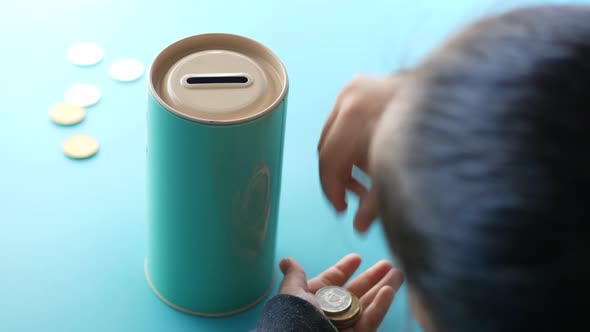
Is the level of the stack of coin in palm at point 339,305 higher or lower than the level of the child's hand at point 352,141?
lower

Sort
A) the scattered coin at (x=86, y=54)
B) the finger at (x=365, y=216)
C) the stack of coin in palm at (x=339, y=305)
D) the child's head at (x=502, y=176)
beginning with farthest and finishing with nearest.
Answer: the scattered coin at (x=86, y=54) < the stack of coin in palm at (x=339, y=305) < the finger at (x=365, y=216) < the child's head at (x=502, y=176)

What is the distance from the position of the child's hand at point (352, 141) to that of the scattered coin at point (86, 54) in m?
0.48

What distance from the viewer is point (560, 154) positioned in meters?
0.42

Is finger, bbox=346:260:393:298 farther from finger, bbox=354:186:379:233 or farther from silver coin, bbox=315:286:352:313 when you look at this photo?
finger, bbox=354:186:379:233

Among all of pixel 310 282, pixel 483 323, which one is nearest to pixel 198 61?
pixel 310 282

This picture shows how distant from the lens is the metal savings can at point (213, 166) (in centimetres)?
69

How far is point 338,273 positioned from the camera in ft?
2.81

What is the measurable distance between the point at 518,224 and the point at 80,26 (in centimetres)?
87

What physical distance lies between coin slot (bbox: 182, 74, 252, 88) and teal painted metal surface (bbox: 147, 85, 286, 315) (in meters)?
0.05

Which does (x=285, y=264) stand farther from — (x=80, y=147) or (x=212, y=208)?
(x=80, y=147)

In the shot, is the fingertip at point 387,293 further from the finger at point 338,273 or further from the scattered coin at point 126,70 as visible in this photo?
the scattered coin at point 126,70

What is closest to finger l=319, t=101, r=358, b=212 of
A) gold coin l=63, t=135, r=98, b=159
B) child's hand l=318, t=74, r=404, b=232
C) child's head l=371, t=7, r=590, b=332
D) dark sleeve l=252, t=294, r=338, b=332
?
child's hand l=318, t=74, r=404, b=232

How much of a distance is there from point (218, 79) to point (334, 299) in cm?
27

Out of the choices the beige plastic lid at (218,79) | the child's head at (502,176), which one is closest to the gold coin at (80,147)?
the beige plastic lid at (218,79)
